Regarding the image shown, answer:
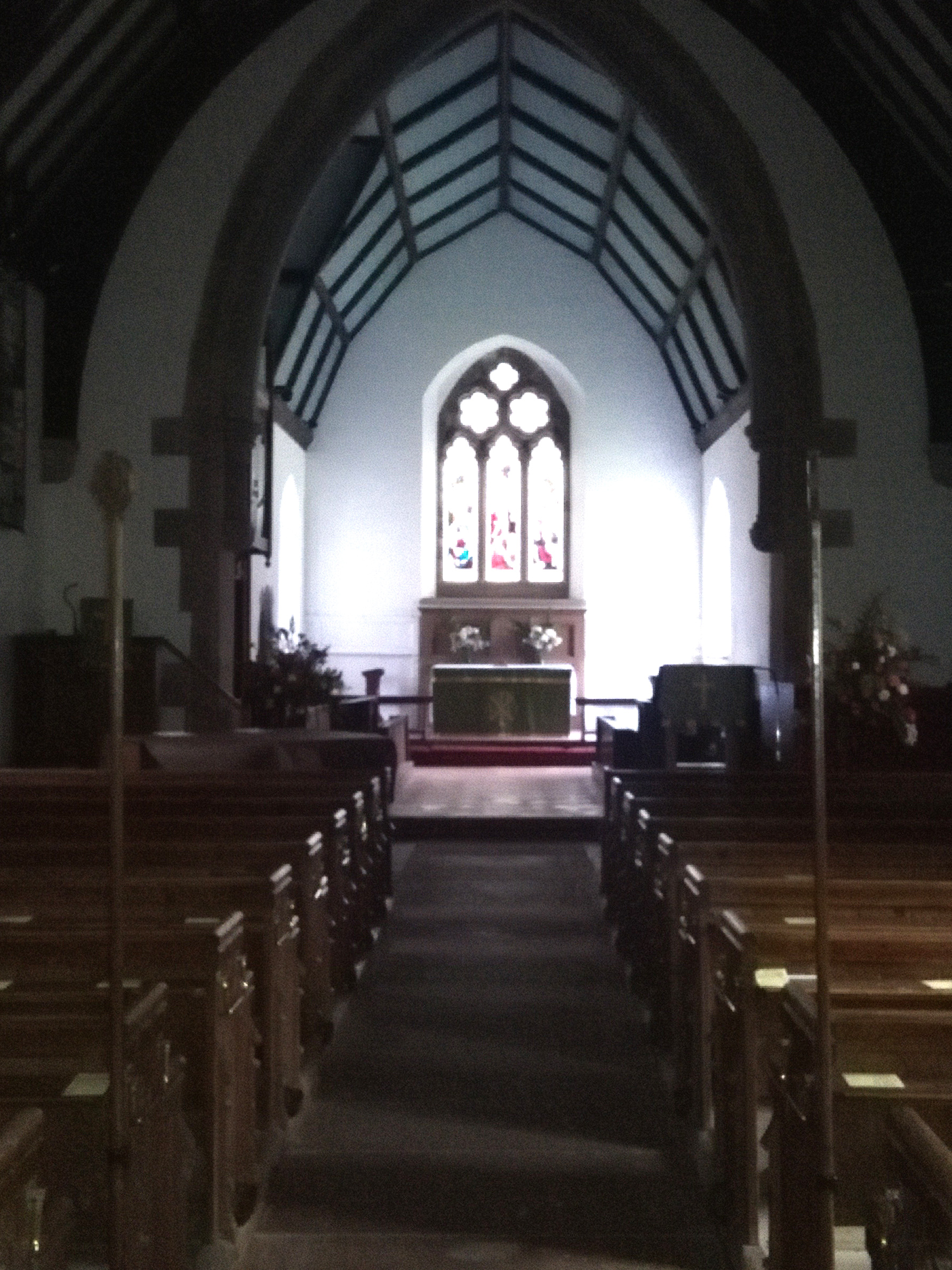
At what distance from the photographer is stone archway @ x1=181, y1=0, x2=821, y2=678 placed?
9898mm

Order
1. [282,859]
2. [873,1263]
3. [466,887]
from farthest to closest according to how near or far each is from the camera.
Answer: [466,887]
[282,859]
[873,1263]

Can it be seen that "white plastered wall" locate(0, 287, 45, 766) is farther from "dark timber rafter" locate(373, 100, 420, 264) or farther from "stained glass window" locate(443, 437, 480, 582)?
"stained glass window" locate(443, 437, 480, 582)

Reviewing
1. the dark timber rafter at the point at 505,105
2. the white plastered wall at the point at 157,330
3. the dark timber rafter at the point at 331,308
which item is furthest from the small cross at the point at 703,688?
the dark timber rafter at the point at 331,308

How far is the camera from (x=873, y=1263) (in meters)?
2.23

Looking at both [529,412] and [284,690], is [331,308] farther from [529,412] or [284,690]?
[284,690]

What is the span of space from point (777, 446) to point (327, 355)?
6575 mm

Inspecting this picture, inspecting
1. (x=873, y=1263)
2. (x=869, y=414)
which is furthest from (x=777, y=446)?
(x=873, y=1263)

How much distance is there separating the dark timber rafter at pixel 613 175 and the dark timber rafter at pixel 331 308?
2433 mm

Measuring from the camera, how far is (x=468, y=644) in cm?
1605

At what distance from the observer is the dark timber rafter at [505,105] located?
12.1 metres

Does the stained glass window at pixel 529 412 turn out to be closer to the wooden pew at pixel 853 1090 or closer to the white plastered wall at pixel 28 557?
the white plastered wall at pixel 28 557

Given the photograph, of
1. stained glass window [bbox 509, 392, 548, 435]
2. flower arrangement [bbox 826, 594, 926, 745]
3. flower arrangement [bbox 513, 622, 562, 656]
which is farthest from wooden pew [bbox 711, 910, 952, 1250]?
stained glass window [bbox 509, 392, 548, 435]

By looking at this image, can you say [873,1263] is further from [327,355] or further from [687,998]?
[327,355]

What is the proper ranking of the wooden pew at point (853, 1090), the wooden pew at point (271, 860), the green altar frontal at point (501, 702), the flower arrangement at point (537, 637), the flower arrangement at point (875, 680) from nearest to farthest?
the wooden pew at point (853, 1090)
the wooden pew at point (271, 860)
the flower arrangement at point (875, 680)
the green altar frontal at point (501, 702)
the flower arrangement at point (537, 637)
